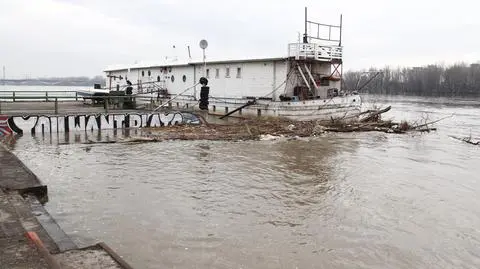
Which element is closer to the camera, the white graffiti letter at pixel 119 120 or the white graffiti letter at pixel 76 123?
the white graffiti letter at pixel 76 123

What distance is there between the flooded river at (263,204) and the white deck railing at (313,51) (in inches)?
392

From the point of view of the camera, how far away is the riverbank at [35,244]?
196 inches

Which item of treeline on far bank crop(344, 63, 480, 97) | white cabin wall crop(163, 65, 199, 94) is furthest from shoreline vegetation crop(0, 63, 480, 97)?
white cabin wall crop(163, 65, 199, 94)

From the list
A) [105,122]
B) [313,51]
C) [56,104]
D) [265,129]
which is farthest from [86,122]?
[313,51]

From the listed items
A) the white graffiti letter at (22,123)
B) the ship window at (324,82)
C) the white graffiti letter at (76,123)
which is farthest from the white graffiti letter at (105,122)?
the ship window at (324,82)

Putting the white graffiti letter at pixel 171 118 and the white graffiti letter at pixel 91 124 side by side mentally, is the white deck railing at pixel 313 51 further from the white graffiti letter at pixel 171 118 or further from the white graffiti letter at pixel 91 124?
the white graffiti letter at pixel 91 124

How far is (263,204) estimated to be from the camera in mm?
9703

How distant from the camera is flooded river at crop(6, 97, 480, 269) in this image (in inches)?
280

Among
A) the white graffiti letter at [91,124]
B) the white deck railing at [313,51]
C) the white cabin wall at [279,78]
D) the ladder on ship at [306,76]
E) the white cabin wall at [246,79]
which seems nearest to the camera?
the white graffiti letter at [91,124]

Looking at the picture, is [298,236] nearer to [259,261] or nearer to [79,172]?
[259,261]

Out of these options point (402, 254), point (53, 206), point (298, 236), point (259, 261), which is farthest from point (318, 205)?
point (53, 206)

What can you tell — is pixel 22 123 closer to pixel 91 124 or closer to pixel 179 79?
pixel 91 124

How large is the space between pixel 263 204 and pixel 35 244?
5220 millimetres

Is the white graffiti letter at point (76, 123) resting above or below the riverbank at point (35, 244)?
above
